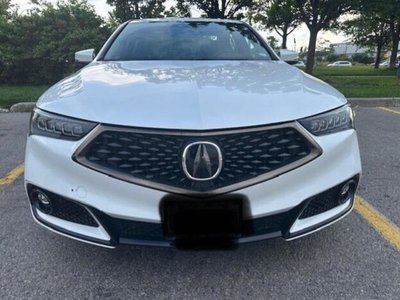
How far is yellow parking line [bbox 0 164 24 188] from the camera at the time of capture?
360cm

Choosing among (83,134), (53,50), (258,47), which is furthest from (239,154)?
(53,50)

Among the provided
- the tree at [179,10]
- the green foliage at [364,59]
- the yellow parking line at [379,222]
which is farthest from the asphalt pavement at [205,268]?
the green foliage at [364,59]

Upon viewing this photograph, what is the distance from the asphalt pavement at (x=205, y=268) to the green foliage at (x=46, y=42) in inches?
387

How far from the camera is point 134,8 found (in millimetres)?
13961

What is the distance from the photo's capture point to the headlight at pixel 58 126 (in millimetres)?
1889

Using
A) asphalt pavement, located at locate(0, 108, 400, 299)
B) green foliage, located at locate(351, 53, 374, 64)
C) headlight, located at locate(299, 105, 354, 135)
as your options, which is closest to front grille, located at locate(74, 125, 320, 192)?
headlight, located at locate(299, 105, 354, 135)

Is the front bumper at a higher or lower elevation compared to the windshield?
lower

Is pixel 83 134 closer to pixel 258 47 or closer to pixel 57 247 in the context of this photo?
pixel 57 247

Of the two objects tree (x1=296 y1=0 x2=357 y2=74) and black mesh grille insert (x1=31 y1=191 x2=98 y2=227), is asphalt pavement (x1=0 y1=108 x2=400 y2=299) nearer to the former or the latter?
black mesh grille insert (x1=31 y1=191 x2=98 y2=227)

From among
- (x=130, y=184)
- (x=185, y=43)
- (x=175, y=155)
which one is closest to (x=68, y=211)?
(x=130, y=184)

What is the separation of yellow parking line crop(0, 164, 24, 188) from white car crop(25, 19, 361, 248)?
174 cm

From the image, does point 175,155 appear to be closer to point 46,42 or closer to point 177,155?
point 177,155

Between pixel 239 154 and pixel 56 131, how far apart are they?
93 cm

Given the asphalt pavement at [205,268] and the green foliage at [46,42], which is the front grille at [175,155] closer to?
the asphalt pavement at [205,268]
